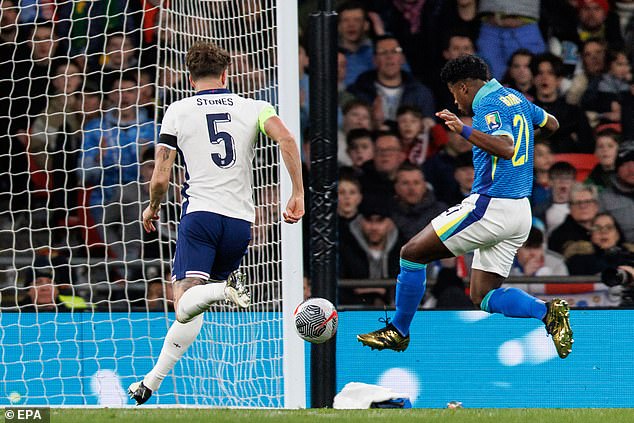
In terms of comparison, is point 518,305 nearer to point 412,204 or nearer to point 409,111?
point 412,204

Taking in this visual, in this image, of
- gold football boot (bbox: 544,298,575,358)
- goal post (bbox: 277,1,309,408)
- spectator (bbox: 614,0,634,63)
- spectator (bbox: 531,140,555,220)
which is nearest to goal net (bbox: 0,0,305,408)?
goal post (bbox: 277,1,309,408)

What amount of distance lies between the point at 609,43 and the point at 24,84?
4.71 meters

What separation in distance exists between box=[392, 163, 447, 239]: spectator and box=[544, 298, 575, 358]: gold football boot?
8.68ft

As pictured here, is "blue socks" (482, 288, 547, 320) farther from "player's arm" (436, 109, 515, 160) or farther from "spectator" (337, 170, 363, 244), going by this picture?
"spectator" (337, 170, 363, 244)

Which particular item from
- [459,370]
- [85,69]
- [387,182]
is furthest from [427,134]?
[85,69]

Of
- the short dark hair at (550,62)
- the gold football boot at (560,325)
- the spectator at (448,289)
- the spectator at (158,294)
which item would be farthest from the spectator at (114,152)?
the gold football boot at (560,325)

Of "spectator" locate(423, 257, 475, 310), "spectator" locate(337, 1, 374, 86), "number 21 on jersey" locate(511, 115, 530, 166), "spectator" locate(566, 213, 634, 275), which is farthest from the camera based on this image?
"spectator" locate(337, 1, 374, 86)

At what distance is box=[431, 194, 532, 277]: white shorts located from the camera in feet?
22.2

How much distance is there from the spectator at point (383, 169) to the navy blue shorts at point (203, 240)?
288 cm

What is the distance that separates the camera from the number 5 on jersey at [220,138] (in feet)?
21.5

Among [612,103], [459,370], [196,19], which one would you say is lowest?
[459,370]

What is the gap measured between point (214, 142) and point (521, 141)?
1.71 meters

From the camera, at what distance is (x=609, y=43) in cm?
Answer: 968

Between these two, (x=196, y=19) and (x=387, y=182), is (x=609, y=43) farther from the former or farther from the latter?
(x=196, y=19)
